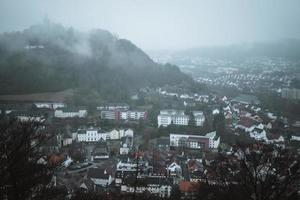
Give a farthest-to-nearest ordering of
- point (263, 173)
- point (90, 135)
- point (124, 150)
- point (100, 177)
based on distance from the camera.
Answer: point (90, 135) → point (124, 150) → point (100, 177) → point (263, 173)

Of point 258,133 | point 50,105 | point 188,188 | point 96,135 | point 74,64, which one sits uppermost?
point 74,64

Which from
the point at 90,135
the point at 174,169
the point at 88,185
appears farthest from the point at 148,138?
the point at 88,185

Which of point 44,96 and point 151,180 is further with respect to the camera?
point 44,96

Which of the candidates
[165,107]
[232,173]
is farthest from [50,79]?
[232,173]

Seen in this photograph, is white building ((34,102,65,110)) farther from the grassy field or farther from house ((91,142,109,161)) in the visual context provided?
house ((91,142,109,161))

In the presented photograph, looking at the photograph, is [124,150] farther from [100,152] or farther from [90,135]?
[90,135]

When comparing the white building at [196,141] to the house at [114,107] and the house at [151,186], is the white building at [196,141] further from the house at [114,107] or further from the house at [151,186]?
the house at [114,107]
